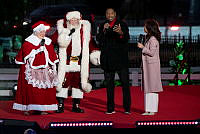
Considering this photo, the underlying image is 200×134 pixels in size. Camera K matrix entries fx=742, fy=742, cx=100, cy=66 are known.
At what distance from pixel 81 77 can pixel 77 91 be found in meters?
0.30

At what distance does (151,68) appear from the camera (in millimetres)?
13531

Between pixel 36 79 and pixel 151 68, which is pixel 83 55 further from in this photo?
pixel 151 68

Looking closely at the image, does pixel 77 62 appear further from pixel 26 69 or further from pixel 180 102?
pixel 180 102

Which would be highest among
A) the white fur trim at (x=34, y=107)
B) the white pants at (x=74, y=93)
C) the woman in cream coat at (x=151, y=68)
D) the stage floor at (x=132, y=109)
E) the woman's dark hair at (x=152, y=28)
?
the woman's dark hair at (x=152, y=28)

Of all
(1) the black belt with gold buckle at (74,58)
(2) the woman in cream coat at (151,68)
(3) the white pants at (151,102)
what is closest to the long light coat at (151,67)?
(2) the woman in cream coat at (151,68)

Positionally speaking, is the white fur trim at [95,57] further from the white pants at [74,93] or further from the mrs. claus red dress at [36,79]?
the mrs. claus red dress at [36,79]

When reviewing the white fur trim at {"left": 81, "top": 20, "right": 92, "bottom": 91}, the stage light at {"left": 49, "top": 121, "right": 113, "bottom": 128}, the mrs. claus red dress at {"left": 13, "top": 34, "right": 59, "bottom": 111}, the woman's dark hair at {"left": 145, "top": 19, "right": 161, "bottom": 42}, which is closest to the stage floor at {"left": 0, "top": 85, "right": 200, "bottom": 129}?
the mrs. claus red dress at {"left": 13, "top": 34, "right": 59, "bottom": 111}

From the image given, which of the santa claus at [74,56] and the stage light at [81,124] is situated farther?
the santa claus at [74,56]

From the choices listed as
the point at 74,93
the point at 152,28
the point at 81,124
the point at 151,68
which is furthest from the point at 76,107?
the point at 81,124

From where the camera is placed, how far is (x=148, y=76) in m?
13.6

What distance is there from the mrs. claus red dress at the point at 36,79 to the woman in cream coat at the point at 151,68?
166 cm

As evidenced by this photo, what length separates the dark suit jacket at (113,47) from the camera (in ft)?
44.4

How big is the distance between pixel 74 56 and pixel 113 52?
78cm

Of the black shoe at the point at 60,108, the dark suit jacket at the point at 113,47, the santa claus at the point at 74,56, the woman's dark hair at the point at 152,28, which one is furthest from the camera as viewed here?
the black shoe at the point at 60,108
